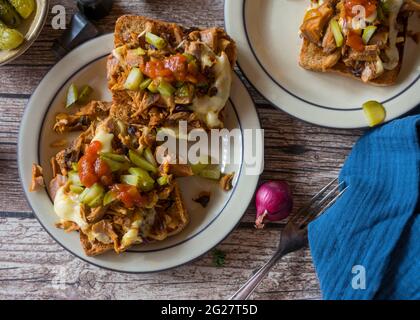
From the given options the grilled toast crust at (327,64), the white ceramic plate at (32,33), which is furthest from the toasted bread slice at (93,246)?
the grilled toast crust at (327,64)

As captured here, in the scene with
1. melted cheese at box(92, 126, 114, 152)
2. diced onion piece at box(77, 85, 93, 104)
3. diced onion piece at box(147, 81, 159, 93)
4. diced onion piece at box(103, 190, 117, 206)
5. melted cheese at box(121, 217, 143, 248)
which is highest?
diced onion piece at box(147, 81, 159, 93)

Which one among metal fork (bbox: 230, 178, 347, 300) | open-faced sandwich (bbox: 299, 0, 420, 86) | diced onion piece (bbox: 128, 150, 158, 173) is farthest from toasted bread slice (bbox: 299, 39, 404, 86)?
diced onion piece (bbox: 128, 150, 158, 173)

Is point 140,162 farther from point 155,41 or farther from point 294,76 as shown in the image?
point 294,76

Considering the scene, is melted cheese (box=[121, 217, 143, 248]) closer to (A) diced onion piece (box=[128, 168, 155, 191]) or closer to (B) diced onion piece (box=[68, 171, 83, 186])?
(A) diced onion piece (box=[128, 168, 155, 191])

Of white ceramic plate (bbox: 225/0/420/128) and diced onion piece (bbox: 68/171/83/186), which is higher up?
white ceramic plate (bbox: 225/0/420/128)

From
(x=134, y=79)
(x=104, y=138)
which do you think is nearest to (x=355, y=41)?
(x=134, y=79)

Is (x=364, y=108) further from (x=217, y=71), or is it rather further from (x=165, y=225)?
(x=165, y=225)

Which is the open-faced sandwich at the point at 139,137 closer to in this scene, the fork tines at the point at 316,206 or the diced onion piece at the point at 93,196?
the diced onion piece at the point at 93,196

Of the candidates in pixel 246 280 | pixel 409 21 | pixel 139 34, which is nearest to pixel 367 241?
pixel 246 280
